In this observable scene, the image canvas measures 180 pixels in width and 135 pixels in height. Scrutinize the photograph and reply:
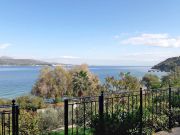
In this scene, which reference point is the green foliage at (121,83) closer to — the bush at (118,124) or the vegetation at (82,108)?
the vegetation at (82,108)

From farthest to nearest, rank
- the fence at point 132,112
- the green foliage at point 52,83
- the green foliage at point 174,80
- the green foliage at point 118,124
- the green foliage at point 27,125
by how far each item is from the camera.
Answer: the green foliage at point 52,83 → the green foliage at point 174,80 → the green foliage at point 27,125 → the green foliage at point 118,124 → the fence at point 132,112

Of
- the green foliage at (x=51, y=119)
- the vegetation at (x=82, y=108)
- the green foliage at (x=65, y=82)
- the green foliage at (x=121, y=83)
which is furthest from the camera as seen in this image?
the green foliage at (x=65, y=82)

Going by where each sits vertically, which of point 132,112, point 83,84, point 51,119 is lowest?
point 83,84

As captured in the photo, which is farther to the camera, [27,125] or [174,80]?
[174,80]

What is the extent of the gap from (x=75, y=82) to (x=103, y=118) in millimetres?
50648

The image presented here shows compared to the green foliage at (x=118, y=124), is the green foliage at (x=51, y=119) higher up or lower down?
lower down

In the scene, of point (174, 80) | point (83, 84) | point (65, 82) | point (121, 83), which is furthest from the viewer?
point (65, 82)

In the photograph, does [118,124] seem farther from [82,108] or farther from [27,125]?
[27,125]

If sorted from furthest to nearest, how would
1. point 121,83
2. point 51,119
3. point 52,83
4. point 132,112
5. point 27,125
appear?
point 52,83 < point 121,83 < point 51,119 < point 27,125 < point 132,112

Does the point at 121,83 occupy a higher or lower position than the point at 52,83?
higher

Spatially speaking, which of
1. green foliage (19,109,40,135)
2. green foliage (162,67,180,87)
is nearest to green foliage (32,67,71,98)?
green foliage (162,67,180,87)

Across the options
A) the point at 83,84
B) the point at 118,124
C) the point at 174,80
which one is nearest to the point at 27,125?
the point at 118,124

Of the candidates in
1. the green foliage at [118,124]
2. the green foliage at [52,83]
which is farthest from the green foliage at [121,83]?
the green foliage at [118,124]

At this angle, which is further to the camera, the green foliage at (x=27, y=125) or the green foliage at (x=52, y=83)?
the green foliage at (x=52, y=83)
